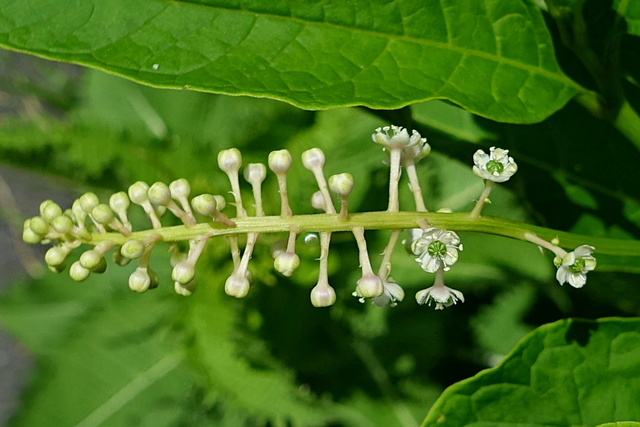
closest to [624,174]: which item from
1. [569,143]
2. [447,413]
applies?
[569,143]

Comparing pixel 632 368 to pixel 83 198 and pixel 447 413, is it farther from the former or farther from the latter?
pixel 83 198

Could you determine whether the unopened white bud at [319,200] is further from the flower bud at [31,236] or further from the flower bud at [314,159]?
the flower bud at [31,236]

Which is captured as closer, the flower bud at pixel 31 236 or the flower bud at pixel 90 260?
the flower bud at pixel 90 260

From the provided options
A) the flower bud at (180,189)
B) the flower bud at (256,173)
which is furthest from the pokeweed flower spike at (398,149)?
the flower bud at (180,189)

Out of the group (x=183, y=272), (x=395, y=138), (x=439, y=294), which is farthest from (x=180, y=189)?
(x=439, y=294)

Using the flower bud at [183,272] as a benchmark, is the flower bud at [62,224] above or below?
above

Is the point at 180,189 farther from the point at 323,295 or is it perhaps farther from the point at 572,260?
the point at 572,260

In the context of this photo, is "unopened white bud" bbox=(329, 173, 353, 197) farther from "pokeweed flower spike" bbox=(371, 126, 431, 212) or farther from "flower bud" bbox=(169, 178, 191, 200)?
"flower bud" bbox=(169, 178, 191, 200)
